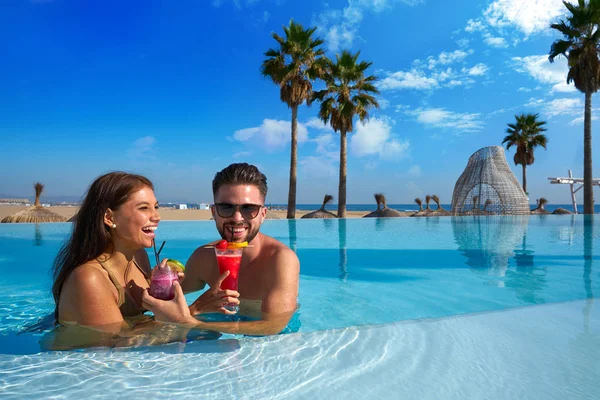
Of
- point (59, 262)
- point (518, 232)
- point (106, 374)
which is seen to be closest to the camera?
point (106, 374)

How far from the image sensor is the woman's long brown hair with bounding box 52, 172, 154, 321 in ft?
6.99

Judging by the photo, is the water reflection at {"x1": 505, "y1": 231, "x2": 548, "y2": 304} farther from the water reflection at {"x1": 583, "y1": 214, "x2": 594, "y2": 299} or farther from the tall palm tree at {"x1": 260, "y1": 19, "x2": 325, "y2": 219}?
the tall palm tree at {"x1": 260, "y1": 19, "x2": 325, "y2": 219}

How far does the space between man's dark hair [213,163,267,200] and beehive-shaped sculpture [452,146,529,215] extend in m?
21.1

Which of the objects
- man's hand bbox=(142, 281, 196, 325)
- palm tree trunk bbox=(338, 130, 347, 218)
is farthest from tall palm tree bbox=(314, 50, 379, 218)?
man's hand bbox=(142, 281, 196, 325)

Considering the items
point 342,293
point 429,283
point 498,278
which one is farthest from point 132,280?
point 498,278

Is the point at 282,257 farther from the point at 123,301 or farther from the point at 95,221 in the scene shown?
the point at 95,221

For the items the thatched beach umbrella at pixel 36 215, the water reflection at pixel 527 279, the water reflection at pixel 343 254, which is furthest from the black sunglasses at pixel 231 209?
the thatched beach umbrella at pixel 36 215

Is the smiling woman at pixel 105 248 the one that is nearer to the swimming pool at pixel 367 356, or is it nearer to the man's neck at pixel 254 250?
the swimming pool at pixel 367 356

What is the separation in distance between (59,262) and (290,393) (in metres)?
1.57

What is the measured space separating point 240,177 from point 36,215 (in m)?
17.1

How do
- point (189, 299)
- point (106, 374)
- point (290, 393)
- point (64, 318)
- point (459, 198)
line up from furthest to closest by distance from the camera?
point (459, 198)
point (189, 299)
point (64, 318)
point (106, 374)
point (290, 393)

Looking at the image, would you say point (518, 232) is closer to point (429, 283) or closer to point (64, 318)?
point (429, 283)

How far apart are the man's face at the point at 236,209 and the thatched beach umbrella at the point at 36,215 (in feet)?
54.3

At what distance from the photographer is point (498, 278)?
5.77 meters
